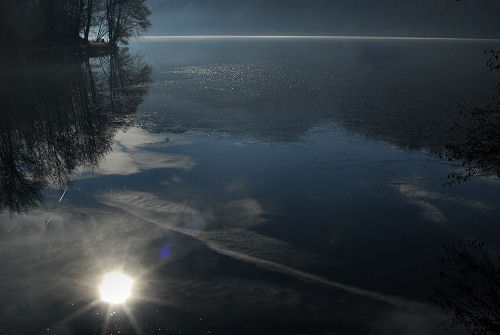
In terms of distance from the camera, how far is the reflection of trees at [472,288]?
676cm

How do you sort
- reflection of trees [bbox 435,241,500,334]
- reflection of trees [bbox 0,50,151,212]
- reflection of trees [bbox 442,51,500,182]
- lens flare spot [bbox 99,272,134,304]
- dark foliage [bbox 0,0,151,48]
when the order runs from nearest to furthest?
reflection of trees [bbox 435,241,500,334] → lens flare spot [bbox 99,272,134,304] → reflection of trees [bbox 442,51,500,182] → reflection of trees [bbox 0,50,151,212] → dark foliage [bbox 0,0,151,48]

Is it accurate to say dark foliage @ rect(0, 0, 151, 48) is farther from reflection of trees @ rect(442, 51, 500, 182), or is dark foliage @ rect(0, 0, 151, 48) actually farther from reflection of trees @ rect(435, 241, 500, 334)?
reflection of trees @ rect(435, 241, 500, 334)

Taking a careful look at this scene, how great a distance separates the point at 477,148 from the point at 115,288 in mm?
11359

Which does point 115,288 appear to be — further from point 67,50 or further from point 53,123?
point 67,50

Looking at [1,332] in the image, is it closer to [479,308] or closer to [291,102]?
[479,308]

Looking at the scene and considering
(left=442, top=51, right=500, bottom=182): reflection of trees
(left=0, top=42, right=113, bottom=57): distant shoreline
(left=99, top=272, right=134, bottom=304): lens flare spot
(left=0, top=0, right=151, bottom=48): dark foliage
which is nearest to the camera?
(left=99, top=272, right=134, bottom=304): lens flare spot

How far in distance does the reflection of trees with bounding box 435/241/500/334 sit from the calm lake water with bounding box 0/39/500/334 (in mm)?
302

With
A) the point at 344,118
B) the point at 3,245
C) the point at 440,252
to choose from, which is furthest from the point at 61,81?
the point at 440,252

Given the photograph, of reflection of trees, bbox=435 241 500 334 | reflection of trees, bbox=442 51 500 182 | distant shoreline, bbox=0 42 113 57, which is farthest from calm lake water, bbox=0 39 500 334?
distant shoreline, bbox=0 42 113 57

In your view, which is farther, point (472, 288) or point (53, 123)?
point (53, 123)

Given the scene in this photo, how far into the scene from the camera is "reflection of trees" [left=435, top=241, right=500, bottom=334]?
22.2ft

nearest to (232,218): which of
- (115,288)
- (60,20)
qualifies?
(115,288)

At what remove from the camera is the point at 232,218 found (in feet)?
34.9

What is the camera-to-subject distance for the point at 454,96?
2800cm
